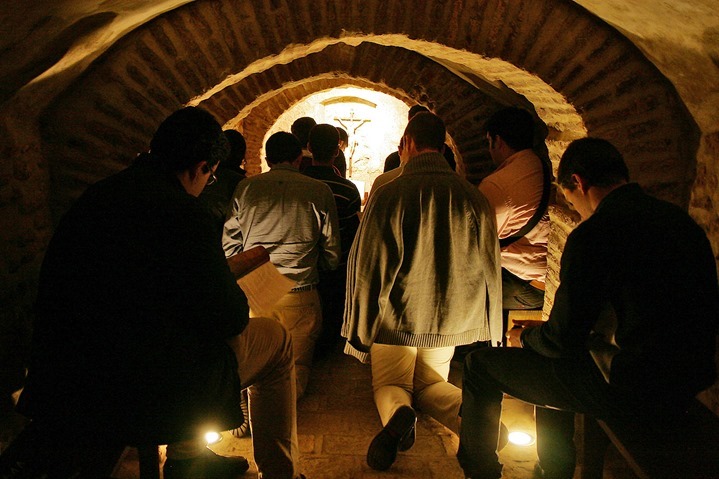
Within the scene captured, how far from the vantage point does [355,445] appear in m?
2.60

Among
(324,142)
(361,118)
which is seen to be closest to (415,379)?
(324,142)

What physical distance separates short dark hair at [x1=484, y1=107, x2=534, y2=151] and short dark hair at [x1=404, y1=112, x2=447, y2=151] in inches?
27.6

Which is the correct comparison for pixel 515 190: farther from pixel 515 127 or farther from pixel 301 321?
pixel 301 321

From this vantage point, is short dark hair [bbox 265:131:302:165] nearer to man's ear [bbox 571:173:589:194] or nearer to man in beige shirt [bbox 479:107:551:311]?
man in beige shirt [bbox 479:107:551:311]

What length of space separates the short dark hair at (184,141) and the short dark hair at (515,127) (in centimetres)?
197

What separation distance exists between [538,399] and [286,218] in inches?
63.6

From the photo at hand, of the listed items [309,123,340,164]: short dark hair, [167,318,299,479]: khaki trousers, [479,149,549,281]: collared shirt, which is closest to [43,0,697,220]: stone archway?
[479,149,549,281]: collared shirt

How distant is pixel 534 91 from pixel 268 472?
250 centimetres

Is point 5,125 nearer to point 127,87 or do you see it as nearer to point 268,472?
point 127,87

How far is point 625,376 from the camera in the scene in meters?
1.62

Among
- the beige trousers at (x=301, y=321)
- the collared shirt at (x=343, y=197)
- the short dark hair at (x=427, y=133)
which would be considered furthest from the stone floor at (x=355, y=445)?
the short dark hair at (x=427, y=133)

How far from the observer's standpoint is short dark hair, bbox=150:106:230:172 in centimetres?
162

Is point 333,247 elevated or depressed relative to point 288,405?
elevated

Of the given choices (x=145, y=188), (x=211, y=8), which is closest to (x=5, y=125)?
(x=145, y=188)
